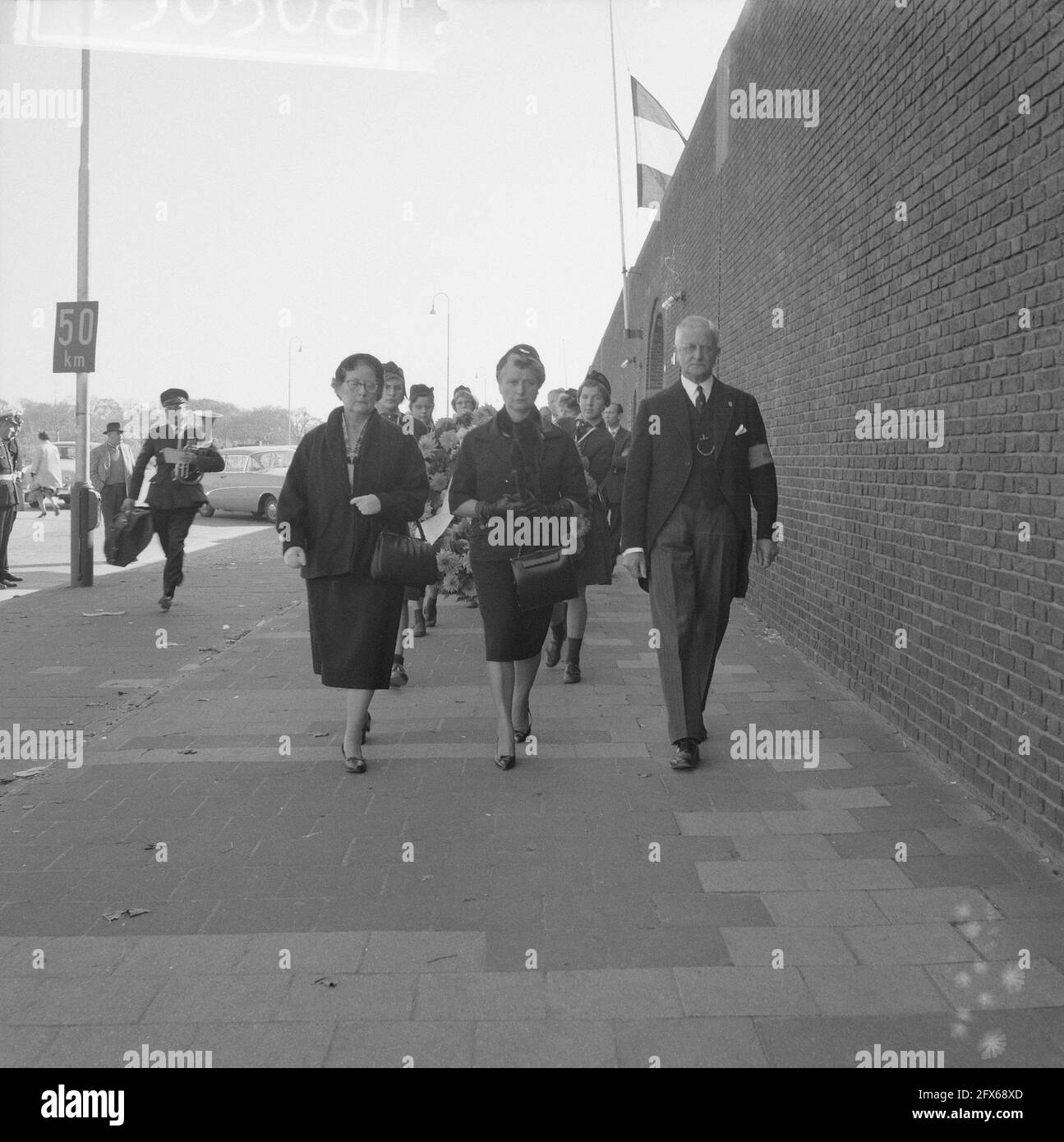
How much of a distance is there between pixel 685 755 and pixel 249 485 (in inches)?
853

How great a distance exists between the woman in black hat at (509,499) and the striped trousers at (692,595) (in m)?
0.52

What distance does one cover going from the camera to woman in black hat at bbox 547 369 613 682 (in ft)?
24.8

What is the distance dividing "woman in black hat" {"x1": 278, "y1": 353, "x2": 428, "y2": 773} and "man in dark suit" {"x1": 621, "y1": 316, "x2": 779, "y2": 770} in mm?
1146

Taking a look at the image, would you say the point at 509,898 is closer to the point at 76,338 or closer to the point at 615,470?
the point at 615,470

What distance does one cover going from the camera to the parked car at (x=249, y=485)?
2573 centimetres

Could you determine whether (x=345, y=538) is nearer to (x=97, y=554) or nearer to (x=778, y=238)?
(x=778, y=238)

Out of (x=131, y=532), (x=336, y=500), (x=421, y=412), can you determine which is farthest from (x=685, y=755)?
(x=131, y=532)

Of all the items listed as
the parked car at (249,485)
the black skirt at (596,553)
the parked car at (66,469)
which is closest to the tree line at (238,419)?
the parked car at (66,469)

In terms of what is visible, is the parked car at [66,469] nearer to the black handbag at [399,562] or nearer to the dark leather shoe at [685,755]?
the black handbag at [399,562]

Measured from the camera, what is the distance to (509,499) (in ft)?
18.2

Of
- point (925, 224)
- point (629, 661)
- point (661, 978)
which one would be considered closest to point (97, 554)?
point (629, 661)

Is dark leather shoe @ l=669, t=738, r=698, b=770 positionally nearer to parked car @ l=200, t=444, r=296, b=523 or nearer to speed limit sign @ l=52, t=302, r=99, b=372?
speed limit sign @ l=52, t=302, r=99, b=372

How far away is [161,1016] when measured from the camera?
9.98 ft

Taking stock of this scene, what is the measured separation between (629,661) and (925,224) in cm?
366
